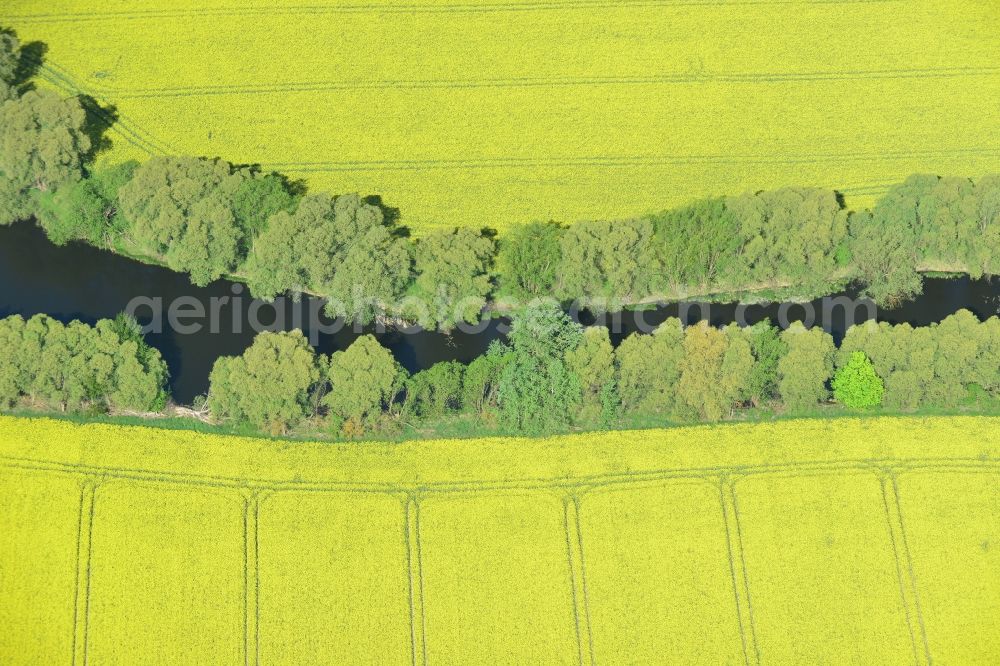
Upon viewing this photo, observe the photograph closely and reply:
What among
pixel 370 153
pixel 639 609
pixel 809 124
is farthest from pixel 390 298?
pixel 809 124

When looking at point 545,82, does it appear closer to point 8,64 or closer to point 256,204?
point 256,204

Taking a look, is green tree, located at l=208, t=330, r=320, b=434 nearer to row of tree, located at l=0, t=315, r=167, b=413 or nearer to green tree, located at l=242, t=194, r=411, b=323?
row of tree, located at l=0, t=315, r=167, b=413

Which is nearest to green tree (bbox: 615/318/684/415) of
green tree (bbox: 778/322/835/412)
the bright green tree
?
green tree (bbox: 778/322/835/412)

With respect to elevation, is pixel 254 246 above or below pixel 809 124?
below

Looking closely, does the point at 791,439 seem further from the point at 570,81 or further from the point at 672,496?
the point at 570,81

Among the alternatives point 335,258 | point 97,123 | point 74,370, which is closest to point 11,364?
point 74,370

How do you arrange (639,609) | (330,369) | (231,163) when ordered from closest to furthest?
(639,609) < (330,369) < (231,163)

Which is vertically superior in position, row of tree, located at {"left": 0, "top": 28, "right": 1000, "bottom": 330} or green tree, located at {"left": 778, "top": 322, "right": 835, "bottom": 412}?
row of tree, located at {"left": 0, "top": 28, "right": 1000, "bottom": 330}
